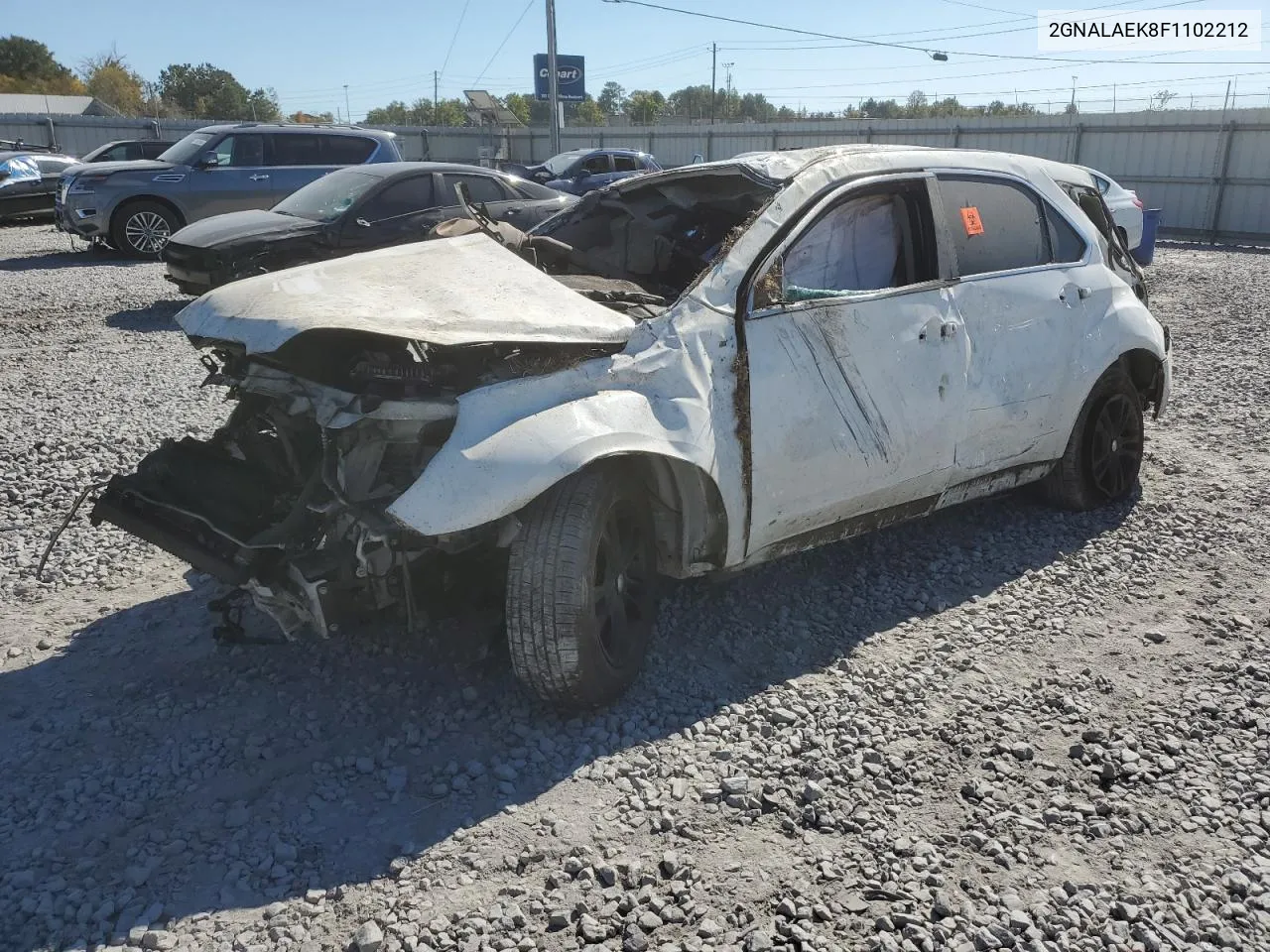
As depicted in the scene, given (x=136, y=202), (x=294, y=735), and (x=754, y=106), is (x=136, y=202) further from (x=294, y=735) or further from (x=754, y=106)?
(x=754, y=106)

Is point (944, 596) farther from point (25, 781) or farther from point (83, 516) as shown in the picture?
point (83, 516)

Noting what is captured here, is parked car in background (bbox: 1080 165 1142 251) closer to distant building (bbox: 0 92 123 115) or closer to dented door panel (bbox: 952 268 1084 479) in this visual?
dented door panel (bbox: 952 268 1084 479)

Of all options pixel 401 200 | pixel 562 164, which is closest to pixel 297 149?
pixel 401 200

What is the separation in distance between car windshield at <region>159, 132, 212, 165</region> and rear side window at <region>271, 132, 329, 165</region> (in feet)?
2.95

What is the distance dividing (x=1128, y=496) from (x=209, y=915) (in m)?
4.84

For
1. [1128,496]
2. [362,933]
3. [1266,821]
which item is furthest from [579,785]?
[1128,496]

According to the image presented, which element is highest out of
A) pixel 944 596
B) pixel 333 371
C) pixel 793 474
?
pixel 333 371

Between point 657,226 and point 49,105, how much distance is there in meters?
50.1

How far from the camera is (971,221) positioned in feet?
14.8

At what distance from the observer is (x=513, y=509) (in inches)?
118

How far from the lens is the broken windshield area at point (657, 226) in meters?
4.80

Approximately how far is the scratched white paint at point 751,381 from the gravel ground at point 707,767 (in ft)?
1.83

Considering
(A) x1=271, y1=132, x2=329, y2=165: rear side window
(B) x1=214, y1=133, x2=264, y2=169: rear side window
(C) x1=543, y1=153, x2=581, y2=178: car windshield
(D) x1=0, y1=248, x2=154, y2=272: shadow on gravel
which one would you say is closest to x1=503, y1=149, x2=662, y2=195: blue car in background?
(C) x1=543, y1=153, x2=581, y2=178: car windshield

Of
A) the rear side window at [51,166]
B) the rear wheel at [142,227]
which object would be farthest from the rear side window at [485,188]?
the rear side window at [51,166]
